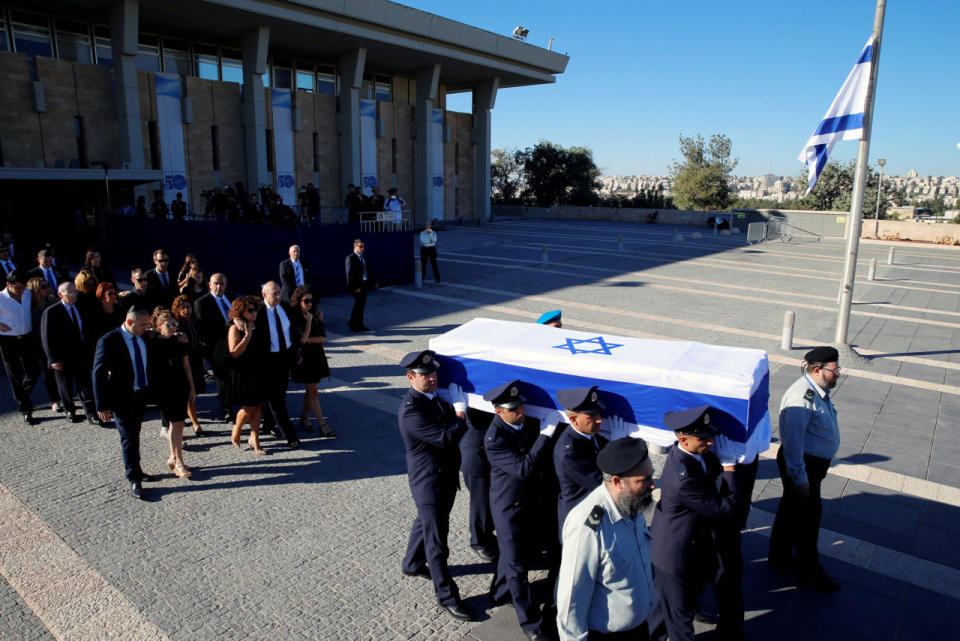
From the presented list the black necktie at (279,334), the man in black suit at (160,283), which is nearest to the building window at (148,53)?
the man in black suit at (160,283)

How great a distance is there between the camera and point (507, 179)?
60250 millimetres

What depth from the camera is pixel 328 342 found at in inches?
483

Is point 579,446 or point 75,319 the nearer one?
point 579,446

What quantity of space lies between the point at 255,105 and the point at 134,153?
19.7 feet

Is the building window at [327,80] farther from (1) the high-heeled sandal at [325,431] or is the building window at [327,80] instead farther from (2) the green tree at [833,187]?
(2) the green tree at [833,187]

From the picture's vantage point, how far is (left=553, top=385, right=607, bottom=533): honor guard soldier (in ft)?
13.3

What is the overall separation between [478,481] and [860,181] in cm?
976

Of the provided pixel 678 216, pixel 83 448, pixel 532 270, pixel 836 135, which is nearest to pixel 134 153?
pixel 532 270

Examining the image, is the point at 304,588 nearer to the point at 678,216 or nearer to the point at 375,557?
the point at 375,557

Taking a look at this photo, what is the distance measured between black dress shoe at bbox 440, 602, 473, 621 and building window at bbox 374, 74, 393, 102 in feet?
118

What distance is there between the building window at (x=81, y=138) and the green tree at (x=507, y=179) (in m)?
37.2

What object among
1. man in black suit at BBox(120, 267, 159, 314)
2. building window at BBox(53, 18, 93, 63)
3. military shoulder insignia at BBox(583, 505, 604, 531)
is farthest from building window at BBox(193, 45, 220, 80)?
military shoulder insignia at BBox(583, 505, 604, 531)

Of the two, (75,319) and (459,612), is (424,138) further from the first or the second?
(459,612)

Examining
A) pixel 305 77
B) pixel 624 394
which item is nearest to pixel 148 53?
pixel 305 77
